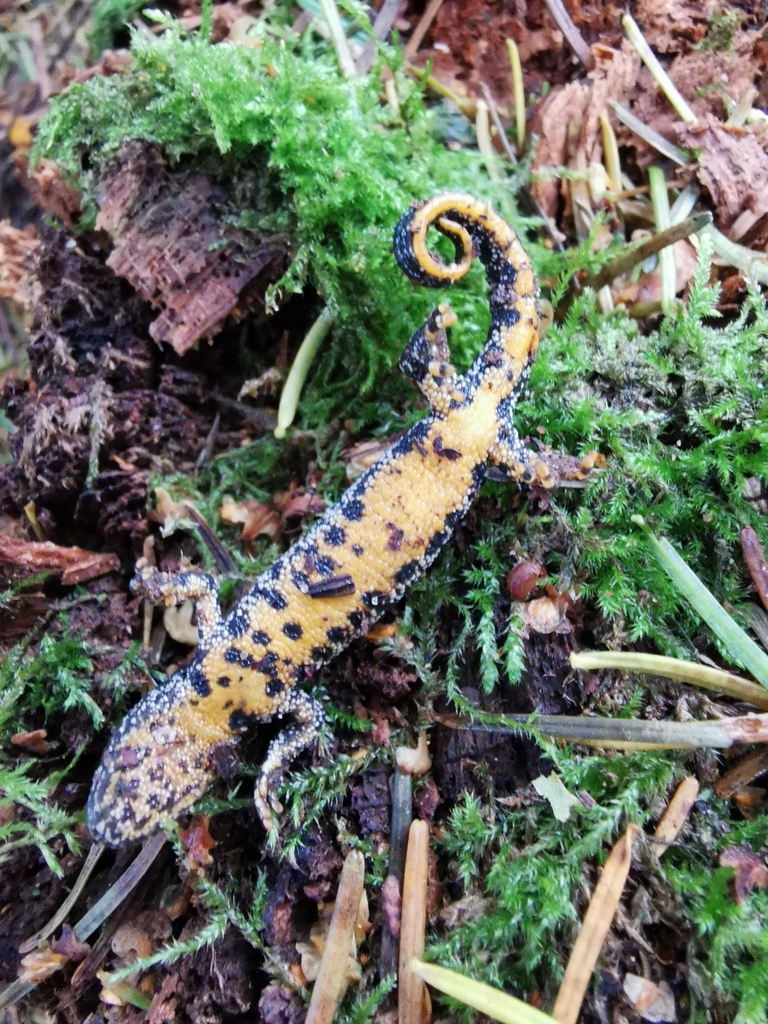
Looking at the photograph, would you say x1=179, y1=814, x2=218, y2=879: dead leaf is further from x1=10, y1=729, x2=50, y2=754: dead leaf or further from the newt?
x1=10, y1=729, x2=50, y2=754: dead leaf

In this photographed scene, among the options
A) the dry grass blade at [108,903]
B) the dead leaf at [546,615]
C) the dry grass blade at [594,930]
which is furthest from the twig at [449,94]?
the dry grass blade at [108,903]

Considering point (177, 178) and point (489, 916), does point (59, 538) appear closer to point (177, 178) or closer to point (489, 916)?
point (177, 178)

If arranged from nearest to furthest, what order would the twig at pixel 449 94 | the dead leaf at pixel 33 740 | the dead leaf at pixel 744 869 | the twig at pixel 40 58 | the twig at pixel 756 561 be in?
the dead leaf at pixel 744 869
the twig at pixel 756 561
the dead leaf at pixel 33 740
the twig at pixel 449 94
the twig at pixel 40 58

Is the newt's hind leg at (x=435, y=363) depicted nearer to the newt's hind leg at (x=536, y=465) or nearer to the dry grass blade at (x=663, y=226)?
the newt's hind leg at (x=536, y=465)

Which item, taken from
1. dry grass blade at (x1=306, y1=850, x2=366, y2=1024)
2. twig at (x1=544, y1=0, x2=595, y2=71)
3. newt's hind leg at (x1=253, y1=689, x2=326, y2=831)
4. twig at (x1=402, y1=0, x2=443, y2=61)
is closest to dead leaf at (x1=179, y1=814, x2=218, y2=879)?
newt's hind leg at (x1=253, y1=689, x2=326, y2=831)

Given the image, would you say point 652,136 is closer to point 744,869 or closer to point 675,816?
point 675,816

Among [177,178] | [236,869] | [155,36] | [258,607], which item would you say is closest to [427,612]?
[258,607]
